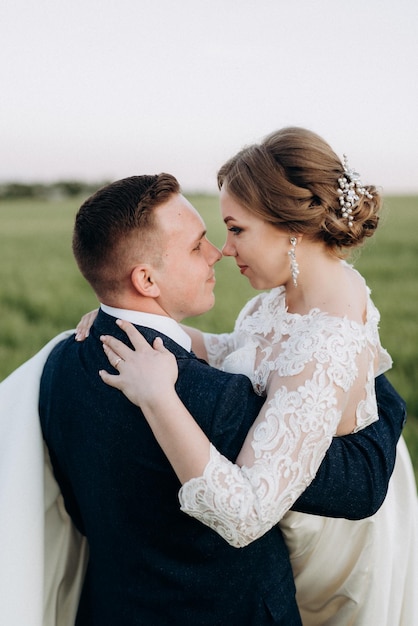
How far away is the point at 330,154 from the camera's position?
2.58m

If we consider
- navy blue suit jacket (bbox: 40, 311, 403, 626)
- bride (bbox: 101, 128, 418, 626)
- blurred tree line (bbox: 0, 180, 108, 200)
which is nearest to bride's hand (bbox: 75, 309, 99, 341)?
navy blue suit jacket (bbox: 40, 311, 403, 626)

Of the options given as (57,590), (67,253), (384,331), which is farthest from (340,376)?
(67,253)

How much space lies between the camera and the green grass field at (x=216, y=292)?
6477 mm

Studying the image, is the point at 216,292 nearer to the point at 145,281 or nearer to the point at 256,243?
the point at 256,243

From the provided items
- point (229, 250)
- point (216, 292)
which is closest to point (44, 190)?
point (216, 292)

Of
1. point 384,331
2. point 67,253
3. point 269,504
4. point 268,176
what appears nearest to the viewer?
point 269,504

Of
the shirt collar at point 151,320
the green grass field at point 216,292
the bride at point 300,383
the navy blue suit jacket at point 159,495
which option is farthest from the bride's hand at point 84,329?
the green grass field at point 216,292

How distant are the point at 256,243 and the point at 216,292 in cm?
640

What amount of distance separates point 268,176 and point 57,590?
69.9 inches

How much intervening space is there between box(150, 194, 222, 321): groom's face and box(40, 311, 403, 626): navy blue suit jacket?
0.22 metres

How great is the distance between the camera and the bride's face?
2600mm

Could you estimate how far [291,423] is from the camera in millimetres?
1979

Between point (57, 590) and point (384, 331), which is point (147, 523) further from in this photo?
point (384, 331)

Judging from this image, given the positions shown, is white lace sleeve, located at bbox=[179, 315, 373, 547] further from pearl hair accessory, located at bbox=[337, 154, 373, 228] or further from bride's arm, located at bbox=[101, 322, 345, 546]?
pearl hair accessory, located at bbox=[337, 154, 373, 228]
